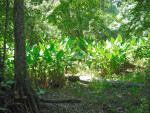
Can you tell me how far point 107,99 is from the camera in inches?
150

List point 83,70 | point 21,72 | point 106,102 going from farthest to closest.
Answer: point 83,70, point 106,102, point 21,72

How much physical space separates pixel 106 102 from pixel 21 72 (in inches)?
83.0

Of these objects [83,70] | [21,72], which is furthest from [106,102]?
[83,70]

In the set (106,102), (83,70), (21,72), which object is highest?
(21,72)

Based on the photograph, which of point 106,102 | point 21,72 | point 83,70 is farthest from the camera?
point 83,70

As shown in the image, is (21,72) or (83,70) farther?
(83,70)

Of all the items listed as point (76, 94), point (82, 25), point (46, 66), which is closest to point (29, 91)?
point (76, 94)

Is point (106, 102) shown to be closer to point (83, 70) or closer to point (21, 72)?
point (21, 72)

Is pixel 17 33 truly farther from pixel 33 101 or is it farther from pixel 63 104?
pixel 63 104

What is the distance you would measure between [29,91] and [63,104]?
1.09 m

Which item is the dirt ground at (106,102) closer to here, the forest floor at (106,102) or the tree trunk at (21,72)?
the forest floor at (106,102)

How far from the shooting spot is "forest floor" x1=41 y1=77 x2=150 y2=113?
123 inches

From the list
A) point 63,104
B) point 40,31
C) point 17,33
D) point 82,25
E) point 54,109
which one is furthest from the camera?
point 82,25

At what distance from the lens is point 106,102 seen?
12.2 feet
